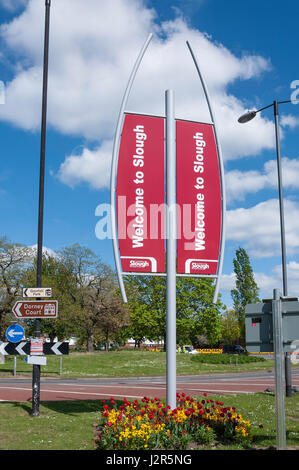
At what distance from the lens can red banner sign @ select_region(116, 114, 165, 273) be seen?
9.62 metres

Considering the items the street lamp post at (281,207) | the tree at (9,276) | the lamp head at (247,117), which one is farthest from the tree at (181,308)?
the lamp head at (247,117)

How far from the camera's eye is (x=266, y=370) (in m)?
34.1

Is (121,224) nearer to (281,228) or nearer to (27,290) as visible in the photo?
(27,290)

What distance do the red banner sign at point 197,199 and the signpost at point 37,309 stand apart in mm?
3313

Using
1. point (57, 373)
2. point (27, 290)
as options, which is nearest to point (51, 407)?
point (27, 290)

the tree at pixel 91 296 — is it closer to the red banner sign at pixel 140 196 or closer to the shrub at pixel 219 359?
the shrub at pixel 219 359

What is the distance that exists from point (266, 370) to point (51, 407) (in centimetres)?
2522

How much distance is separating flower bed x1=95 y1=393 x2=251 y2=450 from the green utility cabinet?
2.55 metres

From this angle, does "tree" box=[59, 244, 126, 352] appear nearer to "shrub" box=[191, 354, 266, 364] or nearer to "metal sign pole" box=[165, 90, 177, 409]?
"shrub" box=[191, 354, 266, 364]

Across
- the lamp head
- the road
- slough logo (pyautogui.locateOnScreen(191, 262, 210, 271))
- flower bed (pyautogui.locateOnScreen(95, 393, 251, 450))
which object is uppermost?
the lamp head

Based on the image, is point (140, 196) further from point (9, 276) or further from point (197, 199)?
point (9, 276)

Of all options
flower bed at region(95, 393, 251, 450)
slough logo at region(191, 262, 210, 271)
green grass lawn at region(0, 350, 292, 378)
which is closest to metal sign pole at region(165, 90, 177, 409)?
slough logo at region(191, 262, 210, 271)

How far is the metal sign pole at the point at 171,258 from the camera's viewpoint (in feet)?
31.4

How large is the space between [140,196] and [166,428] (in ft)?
15.1
